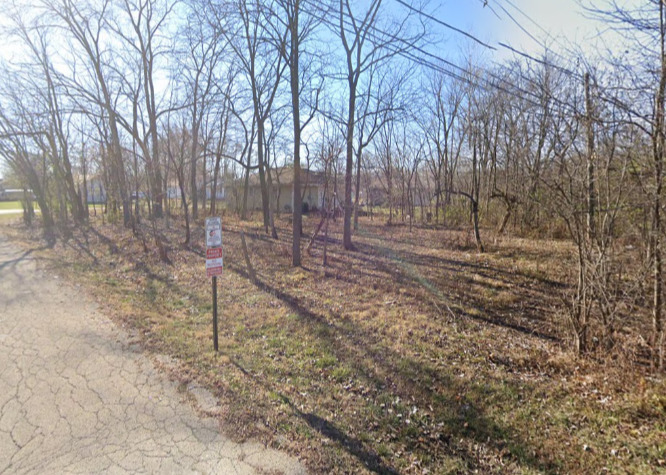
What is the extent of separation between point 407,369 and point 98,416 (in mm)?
3253

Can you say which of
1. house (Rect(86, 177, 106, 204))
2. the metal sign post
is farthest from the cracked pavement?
house (Rect(86, 177, 106, 204))

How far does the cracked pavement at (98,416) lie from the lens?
8.83 ft

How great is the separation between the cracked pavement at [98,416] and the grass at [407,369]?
0.29 meters

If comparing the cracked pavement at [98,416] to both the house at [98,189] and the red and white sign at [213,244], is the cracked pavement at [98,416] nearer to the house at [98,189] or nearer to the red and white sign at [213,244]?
the red and white sign at [213,244]

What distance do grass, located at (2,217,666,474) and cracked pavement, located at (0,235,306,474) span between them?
0.29 meters

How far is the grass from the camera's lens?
2.83 m

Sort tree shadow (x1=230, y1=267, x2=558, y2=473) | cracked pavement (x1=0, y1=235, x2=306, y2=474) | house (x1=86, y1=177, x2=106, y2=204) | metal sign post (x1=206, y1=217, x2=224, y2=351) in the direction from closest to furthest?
cracked pavement (x1=0, y1=235, x2=306, y2=474)
tree shadow (x1=230, y1=267, x2=558, y2=473)
metal sign post (x1=206, y1=217, x2=224, y2=351)
house (x1=86, y1=177, x2=106, y2=204)

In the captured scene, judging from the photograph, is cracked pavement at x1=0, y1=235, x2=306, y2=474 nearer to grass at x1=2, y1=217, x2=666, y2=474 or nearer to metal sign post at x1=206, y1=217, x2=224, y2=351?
grass at x1=2, y1=217, x2=666, y2=474

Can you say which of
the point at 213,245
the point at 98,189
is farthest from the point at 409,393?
the point at 98,189

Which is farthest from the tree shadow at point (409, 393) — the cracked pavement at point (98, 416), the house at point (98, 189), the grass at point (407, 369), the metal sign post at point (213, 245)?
the house at point (98, 189)

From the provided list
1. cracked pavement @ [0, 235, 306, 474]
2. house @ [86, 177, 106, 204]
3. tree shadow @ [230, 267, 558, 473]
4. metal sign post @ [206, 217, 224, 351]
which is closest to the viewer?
cracked pavement @ [0, 235, 306, 474]

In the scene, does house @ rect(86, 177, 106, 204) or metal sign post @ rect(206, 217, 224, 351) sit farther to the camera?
house @ rect(86, 177, 106, 204)

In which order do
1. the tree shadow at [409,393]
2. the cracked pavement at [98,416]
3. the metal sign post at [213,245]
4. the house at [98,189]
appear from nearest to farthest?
the cracked pavement at [98,416] < the tree shadow at [409,393] < the metal sign post at [213,245] < the house at [98,189]

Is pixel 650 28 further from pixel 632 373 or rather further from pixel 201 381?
pixel 201 381
